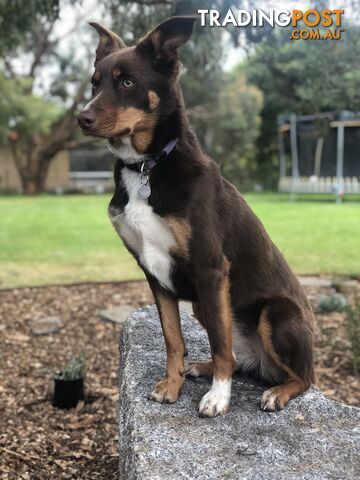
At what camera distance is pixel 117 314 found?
5.96 metres

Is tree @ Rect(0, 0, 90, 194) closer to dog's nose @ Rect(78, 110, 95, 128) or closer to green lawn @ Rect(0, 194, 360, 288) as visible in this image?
green lawn @ Rect(0, 194, 360, 288)

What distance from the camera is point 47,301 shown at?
6602 millimetres

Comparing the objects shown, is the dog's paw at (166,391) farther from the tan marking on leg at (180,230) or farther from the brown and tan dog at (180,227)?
the tan marking on leg at (180,230)

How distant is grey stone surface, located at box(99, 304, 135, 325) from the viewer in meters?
5.81

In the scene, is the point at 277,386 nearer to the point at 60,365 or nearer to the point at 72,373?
the point at 72,373

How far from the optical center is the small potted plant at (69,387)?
4074 millimetres

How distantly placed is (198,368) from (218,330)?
60 cm

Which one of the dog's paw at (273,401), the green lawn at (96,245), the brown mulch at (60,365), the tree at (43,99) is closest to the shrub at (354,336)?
the brown mulch at (60,365)

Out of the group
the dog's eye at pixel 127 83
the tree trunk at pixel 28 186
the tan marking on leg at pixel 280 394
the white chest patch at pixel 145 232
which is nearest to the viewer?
the dog's eye at pixel 127 83

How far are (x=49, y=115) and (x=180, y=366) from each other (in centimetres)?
2322

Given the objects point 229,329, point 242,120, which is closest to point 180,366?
point 229,329

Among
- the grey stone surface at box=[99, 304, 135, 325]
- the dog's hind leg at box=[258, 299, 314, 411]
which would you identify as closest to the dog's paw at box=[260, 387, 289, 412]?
the dog's hind leg at box=[258, 299, 314, 411]

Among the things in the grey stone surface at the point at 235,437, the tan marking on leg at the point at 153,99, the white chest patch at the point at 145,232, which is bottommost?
the grey stone surface at the point at 235,437

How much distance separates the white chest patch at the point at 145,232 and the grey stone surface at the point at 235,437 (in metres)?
0.56
